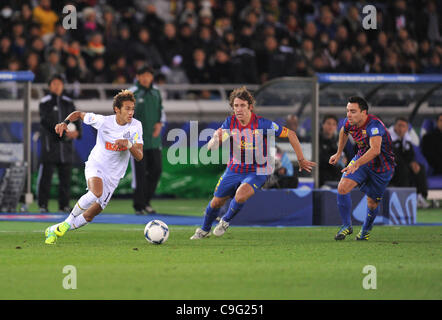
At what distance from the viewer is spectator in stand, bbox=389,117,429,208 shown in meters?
16.4

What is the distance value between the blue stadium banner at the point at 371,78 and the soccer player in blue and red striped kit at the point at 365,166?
12.6ft

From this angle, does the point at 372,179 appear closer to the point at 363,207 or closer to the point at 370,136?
the point at 370,136

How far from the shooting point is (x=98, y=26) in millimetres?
19547

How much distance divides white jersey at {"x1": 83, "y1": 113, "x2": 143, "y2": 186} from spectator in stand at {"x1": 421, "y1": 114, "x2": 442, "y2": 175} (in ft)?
27.7

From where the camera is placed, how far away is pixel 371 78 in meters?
15.3

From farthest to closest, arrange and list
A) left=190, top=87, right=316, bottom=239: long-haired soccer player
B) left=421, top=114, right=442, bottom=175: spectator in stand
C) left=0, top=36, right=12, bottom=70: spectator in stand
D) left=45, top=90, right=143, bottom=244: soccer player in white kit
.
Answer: left=0, top=36, right=12, bottom=70: spectator in stand, left=421, top=114, right=442, bottom=175: spectator in stand, left=190, top=87, right=316, bottom=239: long-haired soccer player, left=45, top=90, right=143, bottom=244: soccer player in white kit

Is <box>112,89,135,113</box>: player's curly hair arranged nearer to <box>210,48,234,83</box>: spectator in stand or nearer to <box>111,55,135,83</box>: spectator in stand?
<box>111,55,135,83</box>: spectator in stand

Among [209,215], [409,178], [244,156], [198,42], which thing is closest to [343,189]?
[244,156]

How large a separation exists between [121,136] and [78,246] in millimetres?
1463

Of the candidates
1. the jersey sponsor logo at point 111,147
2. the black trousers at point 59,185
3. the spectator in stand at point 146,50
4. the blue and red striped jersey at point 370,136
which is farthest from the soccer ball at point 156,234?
the spectator in stand at point 146,50

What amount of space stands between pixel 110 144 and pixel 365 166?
3215mm

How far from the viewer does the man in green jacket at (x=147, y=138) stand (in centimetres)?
1482

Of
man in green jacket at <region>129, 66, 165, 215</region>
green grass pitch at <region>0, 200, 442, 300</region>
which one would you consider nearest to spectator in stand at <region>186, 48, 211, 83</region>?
man in green jacket at <region>129, 66, 165, 215</region>

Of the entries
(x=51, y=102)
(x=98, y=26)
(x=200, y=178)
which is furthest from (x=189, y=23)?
(x=51, y=102)
